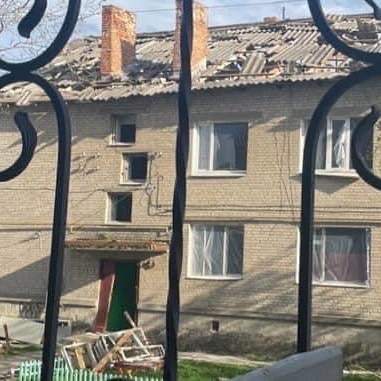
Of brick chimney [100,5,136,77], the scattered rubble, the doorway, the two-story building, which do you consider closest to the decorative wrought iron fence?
the scattered rubble

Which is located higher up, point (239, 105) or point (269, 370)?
point (239, 105)

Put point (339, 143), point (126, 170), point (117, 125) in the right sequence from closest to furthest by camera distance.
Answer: point (339, 143) → point (126, 170) → point (117, 125)

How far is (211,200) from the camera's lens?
16703 millimetres

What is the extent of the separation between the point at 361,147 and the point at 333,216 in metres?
14.3

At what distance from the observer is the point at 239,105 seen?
16.7m

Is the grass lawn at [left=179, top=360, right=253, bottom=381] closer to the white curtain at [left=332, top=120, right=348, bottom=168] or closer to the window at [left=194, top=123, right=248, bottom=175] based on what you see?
the window at [left=194, top=123, right=248, bottom=175]

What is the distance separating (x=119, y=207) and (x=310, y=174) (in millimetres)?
16232

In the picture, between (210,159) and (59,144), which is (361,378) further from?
(59,144)

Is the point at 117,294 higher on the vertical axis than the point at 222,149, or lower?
lower

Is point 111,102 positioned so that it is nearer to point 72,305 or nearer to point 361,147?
point 72,305

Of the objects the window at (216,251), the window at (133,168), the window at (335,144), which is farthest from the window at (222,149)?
the window at (335,144)

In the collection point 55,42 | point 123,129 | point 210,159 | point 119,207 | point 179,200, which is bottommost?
point 179,200

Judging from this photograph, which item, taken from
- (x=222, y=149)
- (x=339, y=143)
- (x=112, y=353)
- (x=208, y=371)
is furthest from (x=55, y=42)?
(x=222, y=149)

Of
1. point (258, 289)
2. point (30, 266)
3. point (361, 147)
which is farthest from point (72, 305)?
point (361, 147)
